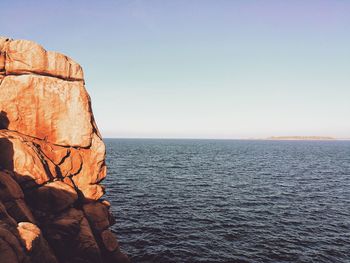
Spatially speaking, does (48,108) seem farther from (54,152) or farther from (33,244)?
(33,244)

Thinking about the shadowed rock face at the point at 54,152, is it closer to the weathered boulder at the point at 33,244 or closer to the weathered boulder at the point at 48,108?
the weathered boulder at the point at 48,108

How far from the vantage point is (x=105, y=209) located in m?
25.5

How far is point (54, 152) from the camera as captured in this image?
2464cm

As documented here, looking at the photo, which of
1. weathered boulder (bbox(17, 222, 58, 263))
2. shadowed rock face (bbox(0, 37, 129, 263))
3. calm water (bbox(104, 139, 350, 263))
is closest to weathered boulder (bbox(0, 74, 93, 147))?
shadowed rock face (bbox(0, 37, 129, 263))

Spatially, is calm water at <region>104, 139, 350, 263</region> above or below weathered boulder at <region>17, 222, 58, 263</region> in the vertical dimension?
below

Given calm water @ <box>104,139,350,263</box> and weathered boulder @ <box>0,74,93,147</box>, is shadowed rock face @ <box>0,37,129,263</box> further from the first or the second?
calm water @ <box>104,139,350,263</box>

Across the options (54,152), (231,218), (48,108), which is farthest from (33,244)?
(231,218)

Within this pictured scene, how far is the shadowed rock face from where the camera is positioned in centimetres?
1975

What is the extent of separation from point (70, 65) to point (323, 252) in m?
33.6

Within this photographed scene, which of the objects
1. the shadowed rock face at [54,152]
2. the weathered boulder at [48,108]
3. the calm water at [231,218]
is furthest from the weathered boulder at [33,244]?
the weathered boulder at [48,108]

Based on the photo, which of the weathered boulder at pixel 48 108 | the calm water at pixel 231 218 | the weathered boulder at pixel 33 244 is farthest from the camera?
the calm water at pixel 231 218

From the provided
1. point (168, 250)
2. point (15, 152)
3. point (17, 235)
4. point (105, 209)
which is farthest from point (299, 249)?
point (15, 152)

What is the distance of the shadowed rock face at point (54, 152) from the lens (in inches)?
778

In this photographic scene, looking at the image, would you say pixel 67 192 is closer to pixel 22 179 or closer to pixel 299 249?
pixel 22 179
